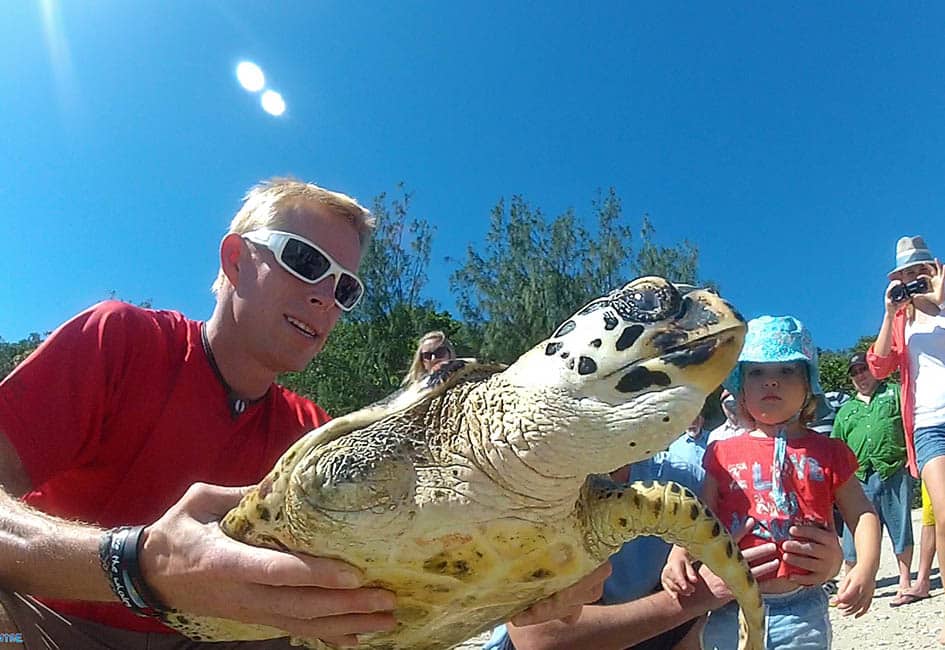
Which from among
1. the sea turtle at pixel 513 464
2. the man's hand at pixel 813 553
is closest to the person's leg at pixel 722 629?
the man's hand at pixel 813 553

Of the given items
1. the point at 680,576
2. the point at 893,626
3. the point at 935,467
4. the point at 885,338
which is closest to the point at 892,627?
the point at 893,626

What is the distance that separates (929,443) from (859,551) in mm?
1362

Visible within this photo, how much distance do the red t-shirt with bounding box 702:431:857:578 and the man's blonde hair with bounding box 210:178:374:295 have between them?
145 cm

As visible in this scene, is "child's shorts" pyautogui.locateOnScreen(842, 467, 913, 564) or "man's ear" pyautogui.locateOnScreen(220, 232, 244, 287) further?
"child's shorts" pyautogui.locateOnScreen(842, 467, 913, 564)

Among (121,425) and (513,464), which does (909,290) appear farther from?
(121,425)

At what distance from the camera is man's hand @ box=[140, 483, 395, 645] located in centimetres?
121

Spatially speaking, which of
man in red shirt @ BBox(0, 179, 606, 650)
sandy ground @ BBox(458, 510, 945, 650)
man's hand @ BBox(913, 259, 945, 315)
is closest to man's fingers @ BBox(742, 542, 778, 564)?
man in red shirt @ BBox(0, 179, 606, 650)

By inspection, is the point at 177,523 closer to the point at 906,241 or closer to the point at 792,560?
the point at 792,560

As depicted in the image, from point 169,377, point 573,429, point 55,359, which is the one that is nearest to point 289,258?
point 169,377

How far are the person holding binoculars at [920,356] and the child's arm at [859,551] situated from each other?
1.04 metres

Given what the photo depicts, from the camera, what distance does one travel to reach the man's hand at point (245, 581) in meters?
1.21

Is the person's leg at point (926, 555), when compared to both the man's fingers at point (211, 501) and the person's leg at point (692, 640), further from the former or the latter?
the man's fingers at point (211, 501)

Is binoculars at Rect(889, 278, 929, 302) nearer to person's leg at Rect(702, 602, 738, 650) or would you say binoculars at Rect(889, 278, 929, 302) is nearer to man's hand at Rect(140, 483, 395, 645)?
person's leg at Rect(702, 602, 738, 650)

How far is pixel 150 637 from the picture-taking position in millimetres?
1740
